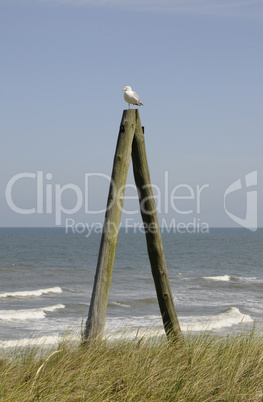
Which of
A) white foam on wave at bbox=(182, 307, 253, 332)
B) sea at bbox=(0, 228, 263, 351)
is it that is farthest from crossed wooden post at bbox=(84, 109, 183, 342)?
white foam on wave at bbox=(182, 307, 253, 332)

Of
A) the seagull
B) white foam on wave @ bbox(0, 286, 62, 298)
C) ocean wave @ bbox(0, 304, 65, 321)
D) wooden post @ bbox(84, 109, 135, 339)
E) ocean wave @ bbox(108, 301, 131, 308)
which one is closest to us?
wooden post @ bbox(84, 109, 135, 339)

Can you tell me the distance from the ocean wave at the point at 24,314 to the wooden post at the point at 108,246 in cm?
1129

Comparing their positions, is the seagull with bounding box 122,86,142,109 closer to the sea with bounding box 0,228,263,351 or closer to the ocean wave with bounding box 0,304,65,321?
the sea with bounding box 0,228,263,351

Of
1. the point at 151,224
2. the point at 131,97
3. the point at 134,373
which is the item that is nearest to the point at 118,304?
the point at 151,224

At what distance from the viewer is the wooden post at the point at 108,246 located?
5.23m

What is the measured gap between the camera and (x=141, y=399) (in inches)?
162

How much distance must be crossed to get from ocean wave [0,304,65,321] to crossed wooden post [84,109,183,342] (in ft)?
36.1

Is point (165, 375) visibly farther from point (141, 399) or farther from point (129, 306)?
point (129, 306)

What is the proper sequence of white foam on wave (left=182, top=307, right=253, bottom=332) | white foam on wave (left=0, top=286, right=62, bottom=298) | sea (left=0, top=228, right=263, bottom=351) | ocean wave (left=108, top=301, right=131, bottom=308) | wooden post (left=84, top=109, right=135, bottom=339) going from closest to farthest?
wooden post (left=84, top=109, right=135, bottom=339), sea (left=0, top=228, right=263, bottom=351), white foam on wave (left=182, top=307, right=253, bottom=332), ocean wave (left=108, top=301, right=131, bottom=308), white foam on wave (left=0, top=286, right=62, bottom=298)

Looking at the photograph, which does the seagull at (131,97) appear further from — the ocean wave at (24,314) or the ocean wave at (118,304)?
the ocean wave at (118,304)

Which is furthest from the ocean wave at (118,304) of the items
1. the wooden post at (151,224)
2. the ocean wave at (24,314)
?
the wooden post at (151,224)

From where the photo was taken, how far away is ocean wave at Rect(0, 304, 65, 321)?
52.7 ft

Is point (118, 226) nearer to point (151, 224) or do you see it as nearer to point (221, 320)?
point (151, 224)

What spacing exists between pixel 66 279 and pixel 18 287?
4725 mm
